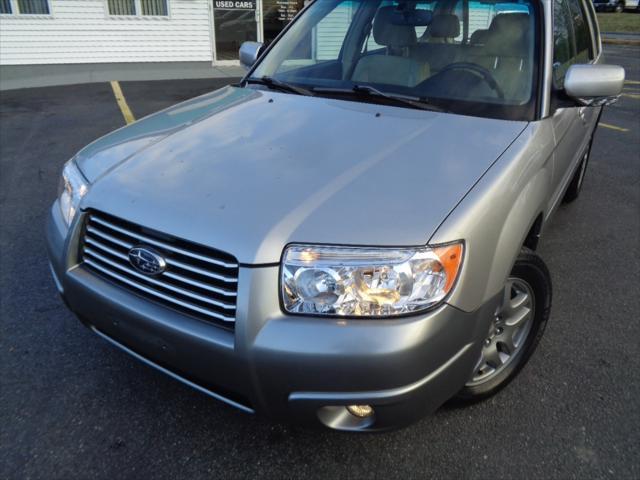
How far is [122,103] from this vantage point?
28.9 ft

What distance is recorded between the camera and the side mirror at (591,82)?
7.89 feet

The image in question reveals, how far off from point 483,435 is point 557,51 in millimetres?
2031

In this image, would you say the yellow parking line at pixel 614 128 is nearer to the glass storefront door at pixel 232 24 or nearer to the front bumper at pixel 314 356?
the front bumper at pixel 314 356

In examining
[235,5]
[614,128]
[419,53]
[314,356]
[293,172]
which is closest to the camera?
[314,356]

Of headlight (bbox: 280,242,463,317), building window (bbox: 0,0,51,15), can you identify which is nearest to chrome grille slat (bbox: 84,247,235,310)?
headlight (bbox: 280,242,463,317)

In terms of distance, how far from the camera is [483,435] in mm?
2156

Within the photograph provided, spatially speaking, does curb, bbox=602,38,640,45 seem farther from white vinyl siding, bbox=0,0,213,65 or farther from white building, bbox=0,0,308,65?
white vinyl siding, bbox=0,0,213,65

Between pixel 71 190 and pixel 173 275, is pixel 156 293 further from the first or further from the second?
pixel 71 190

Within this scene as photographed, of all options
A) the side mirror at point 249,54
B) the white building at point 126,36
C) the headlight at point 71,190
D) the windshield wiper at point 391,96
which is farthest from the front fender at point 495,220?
the white building at point 126,36

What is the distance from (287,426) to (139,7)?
1236 cm

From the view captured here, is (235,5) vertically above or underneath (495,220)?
above

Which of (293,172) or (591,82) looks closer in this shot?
(293,172)

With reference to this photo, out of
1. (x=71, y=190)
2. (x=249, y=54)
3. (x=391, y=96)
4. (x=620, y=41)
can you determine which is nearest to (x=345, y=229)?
(x=391, y=96)

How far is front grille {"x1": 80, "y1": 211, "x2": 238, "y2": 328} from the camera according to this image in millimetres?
1693
